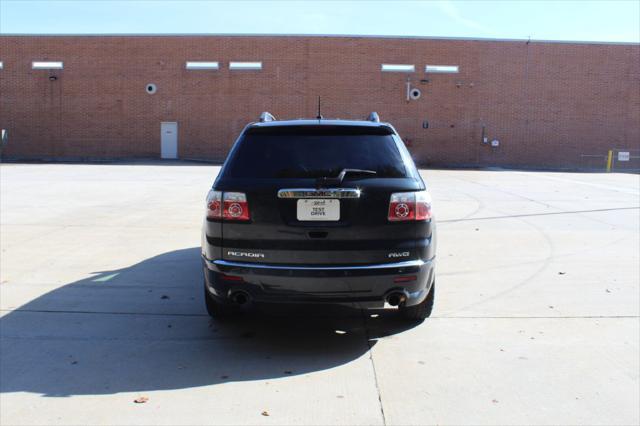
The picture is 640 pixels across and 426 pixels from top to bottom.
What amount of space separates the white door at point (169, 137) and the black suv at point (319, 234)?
32.8 metres

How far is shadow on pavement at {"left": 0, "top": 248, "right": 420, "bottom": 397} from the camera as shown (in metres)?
4.19

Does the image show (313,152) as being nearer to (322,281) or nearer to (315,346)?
(322,281)

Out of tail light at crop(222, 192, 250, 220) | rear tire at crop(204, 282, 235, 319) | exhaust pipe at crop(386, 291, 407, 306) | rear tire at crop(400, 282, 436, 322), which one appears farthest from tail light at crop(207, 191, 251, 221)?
rear tire at crop(400, 282, 436, 322)

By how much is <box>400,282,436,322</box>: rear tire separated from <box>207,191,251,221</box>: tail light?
181cm

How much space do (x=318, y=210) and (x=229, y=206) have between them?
27.2 inches

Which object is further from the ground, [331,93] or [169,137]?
[331,93]

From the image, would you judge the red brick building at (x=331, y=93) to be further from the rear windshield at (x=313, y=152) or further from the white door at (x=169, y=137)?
the rear windshield at (x=313, y=152)

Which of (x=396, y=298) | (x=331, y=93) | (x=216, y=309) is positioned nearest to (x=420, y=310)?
(x=396, y=298)

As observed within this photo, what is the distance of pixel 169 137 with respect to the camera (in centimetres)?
3625

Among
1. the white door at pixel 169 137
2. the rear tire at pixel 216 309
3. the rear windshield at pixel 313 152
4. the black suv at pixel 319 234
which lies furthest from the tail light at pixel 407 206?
the white door at pixel 169 137

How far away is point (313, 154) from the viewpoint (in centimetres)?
475

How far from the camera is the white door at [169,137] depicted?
36219mm

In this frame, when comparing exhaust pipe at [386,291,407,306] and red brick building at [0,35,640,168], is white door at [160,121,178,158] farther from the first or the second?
exhaust pipe at [386,291,407,306]

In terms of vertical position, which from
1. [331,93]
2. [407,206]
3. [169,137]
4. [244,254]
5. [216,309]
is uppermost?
[331,93]
